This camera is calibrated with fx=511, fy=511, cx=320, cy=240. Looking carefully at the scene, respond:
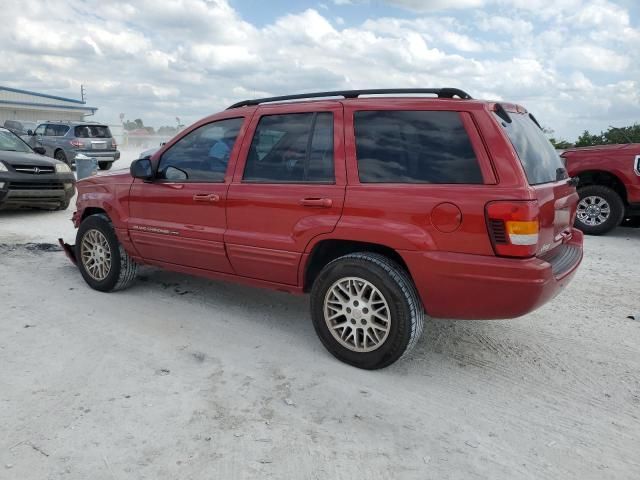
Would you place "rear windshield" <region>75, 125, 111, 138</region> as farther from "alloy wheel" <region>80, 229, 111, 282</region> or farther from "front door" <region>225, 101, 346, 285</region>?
"front door" <region>225, 101, 346, 285</region>

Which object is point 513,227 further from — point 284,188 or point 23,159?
point 23,159

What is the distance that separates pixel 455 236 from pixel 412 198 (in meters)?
0.34

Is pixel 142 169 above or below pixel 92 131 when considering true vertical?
below

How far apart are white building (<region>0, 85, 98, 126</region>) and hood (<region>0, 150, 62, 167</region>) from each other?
3594 cm

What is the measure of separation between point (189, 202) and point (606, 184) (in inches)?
258

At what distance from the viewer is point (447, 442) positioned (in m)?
2.58

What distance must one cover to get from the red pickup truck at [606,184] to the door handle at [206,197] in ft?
18.3

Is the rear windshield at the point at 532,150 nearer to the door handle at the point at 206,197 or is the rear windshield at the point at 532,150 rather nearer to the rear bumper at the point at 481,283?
the rear bumper at the point at 481,283

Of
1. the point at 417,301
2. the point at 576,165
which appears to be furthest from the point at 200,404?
the point at 576,165

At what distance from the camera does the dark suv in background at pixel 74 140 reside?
16.7 meters

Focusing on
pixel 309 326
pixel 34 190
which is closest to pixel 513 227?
pixel 309 326

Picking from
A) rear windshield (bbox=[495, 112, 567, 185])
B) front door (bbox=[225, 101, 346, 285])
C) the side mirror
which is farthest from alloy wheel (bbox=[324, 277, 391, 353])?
the side mirror

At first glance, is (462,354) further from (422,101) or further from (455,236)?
(422,101)

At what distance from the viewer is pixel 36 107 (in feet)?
141
